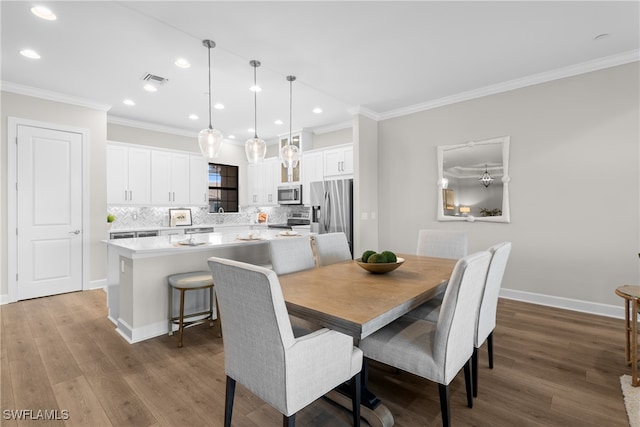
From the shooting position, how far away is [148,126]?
5.47m

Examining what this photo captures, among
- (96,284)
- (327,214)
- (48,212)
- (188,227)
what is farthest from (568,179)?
(48,212)

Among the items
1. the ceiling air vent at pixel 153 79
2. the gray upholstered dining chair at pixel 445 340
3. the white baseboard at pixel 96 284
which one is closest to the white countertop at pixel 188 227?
the white baseboard at pixel 96 284

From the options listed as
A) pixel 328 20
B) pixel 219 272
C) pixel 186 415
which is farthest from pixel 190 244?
pixel 328 20

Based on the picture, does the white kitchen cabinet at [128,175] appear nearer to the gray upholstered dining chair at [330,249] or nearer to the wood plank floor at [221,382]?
the wood plank floor at [221,382]

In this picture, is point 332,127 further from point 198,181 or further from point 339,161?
point 198,181

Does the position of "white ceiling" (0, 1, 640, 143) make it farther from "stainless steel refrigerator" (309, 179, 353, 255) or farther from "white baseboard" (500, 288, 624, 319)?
"white baseboard" (500, 288, 624, 319)

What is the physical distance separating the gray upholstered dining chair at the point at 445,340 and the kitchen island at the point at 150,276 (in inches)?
74.9

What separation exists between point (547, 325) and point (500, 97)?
107 inches

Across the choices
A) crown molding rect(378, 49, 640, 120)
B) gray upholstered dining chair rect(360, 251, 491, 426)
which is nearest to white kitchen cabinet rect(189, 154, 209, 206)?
crown molding rect(378, 49, 640, 120)

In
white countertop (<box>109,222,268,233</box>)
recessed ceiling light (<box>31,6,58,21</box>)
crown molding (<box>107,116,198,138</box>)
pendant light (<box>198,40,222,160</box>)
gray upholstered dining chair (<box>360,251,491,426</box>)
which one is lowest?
gray upholstered dining chair (<box>360,251,491,426</box>)

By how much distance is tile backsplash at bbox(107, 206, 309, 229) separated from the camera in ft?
17.3

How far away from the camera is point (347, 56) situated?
313cm

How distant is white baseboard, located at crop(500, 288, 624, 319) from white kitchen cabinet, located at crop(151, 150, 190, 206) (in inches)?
213

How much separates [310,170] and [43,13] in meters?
3.92
